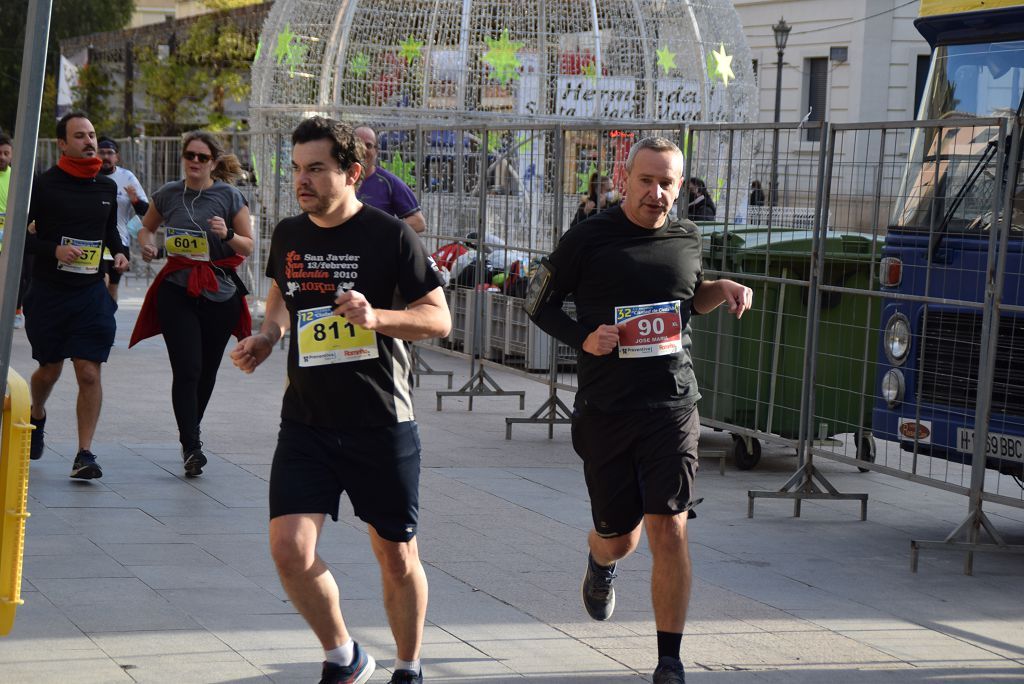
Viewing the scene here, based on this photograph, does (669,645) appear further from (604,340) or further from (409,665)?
(604,340)

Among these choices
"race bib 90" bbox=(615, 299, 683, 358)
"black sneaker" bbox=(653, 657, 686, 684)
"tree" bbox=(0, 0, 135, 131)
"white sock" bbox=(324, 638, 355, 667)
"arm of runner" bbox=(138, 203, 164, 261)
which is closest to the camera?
"white sock" bbox=(324, 638, 355, 667)

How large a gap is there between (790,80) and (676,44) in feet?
61.8

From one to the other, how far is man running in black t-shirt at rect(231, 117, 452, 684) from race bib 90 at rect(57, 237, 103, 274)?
3945 millimetres

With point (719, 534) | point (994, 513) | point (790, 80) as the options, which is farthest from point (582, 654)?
point (790, 80)

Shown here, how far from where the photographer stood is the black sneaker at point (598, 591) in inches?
231

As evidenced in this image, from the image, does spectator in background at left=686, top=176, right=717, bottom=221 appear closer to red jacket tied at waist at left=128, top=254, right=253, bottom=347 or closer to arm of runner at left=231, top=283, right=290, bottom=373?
red jacket tied at waist at left=128, top=254, right=253, bottom=347

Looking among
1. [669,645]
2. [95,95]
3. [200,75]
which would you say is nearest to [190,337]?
[669,645]

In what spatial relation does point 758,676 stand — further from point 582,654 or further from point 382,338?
point 382,338

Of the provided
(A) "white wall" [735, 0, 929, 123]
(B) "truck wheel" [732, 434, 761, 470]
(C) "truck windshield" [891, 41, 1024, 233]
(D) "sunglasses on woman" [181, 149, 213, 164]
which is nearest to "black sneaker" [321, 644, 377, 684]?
(C) "truck windshield" [891, 41, 1024, 233]

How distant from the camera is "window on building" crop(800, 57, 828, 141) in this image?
35.5 meters

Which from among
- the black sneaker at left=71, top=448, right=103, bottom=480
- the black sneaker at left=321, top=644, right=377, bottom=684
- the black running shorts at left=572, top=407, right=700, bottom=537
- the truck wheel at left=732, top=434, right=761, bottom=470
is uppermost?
the black running shorts at left=572, top=407, right=700, bottom=537

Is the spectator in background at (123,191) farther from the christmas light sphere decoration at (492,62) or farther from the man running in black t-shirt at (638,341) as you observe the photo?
the man running in black t-shirt at (638,341)

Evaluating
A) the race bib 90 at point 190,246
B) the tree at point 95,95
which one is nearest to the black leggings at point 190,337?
the race bib 90 at point 190,246

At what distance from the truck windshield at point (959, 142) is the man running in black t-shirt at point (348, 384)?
3.62 meters
